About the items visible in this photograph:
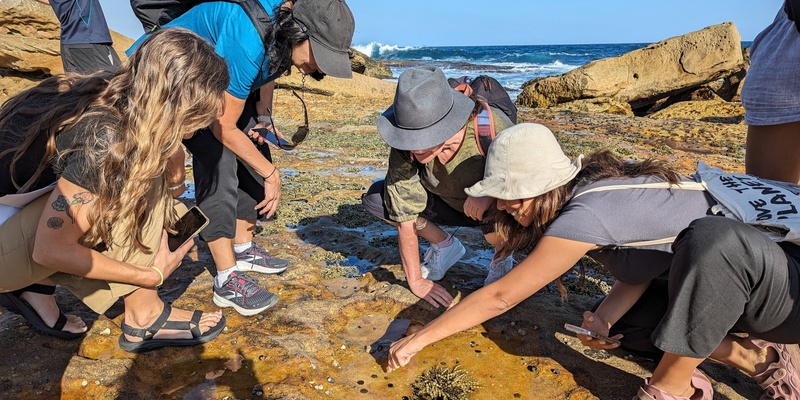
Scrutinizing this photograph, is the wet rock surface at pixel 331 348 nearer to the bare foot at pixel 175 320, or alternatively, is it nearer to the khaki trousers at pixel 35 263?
the bare foot at pixel 175 320

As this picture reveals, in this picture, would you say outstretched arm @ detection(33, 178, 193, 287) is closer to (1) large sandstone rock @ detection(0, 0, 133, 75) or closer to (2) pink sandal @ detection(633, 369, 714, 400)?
(2) pink sandal @ detection(633, 369, 714, 400)

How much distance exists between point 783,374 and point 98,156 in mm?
2842

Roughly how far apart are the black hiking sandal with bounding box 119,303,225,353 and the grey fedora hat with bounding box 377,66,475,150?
135cm

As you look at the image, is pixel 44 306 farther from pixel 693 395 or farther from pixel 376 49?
pixel 376 49

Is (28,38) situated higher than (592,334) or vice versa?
(28,38)

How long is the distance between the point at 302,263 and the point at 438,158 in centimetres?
145

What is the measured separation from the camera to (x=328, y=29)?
2.76 m

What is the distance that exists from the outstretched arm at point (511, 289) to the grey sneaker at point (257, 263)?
4.67 ft

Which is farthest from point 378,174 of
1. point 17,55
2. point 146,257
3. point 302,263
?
point 17,55

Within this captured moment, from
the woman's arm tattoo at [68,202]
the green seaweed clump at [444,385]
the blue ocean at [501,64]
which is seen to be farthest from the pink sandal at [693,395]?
the blue ocean at [501,64]

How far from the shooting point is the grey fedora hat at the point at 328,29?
2.75 metres

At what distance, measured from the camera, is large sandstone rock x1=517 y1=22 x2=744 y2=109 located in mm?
13844

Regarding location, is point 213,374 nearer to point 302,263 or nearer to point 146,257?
point 146,257

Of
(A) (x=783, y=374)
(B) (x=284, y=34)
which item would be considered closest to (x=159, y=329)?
(B) (x=284, y=34)
